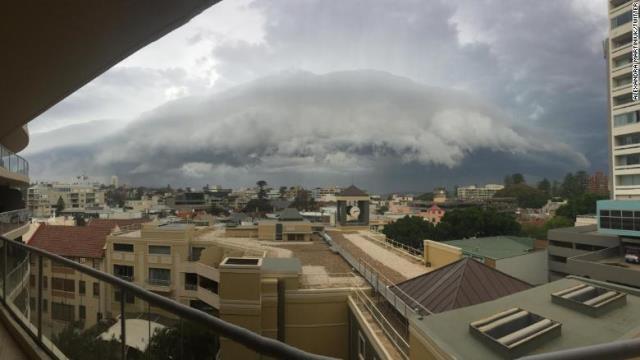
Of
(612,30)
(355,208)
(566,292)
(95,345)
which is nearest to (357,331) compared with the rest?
(566,292)

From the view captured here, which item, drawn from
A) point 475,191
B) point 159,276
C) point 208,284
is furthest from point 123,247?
point 475,191

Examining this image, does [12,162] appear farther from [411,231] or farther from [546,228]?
[546,228]

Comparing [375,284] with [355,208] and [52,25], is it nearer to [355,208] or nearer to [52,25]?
[52,25]

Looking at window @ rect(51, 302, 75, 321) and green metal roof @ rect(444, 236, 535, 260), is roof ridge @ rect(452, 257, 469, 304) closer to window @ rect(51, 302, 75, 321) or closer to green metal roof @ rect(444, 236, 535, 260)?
window @ rect(51, 302, 75, 321)

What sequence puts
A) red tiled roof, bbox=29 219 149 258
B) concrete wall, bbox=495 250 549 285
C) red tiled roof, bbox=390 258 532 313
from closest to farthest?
red tiled roof, bbox=390 258 532 313 → red tiled roof, bbox=29 219 149 258 → concrete wall, bbox=495 250 549 285

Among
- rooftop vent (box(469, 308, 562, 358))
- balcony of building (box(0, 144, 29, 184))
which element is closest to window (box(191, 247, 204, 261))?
balcony of building (box(0, 144, 29, 184))

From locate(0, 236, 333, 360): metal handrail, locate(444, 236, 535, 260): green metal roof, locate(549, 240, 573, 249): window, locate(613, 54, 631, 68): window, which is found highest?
locate(613, 54, 631, 68): window
